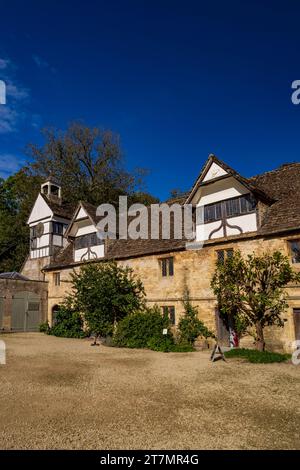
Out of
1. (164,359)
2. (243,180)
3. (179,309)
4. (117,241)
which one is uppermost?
(243,180)

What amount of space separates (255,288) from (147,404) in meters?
8.69

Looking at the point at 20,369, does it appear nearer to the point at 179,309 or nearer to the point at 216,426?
the point at 216,426

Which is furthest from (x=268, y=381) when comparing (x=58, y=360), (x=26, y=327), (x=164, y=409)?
(x=26, y=327)

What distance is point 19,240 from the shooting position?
113 feet

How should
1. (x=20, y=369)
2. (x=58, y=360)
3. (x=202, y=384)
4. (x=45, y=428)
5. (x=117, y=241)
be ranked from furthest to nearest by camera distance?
(x=117, y=241) < (x=58, y=360) < (x=20, y=369) < (x=202, y=384) < (x=45, y=428)

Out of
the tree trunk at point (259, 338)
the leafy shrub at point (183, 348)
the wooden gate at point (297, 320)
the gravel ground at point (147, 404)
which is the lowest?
the leafy shrub at point (183, 348)

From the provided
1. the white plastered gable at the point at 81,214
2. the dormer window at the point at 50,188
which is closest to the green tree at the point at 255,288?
the white plastered gable at the point at 81,214

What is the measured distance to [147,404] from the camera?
7395mm

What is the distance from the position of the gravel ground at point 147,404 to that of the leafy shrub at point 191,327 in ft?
11.8

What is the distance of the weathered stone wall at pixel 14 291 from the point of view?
22.6m

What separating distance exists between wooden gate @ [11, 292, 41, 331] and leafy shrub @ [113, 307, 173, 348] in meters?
9.64

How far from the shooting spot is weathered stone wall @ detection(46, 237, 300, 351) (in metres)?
13.6

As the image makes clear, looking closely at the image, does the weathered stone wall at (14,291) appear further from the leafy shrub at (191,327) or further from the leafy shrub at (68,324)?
the leafy shrub at (191,327)

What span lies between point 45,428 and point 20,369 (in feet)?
17.7
